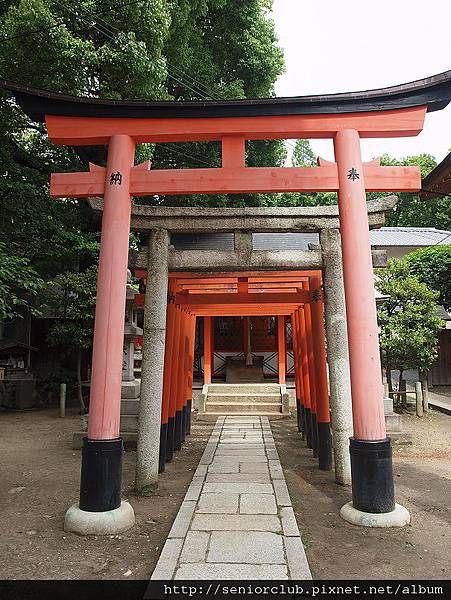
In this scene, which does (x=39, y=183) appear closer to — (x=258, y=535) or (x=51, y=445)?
(x=51, y=445)

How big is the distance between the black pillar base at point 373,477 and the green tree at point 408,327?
8.66 metres

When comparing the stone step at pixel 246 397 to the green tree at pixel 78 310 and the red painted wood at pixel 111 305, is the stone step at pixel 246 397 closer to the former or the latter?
the green tree at pixel 78 310

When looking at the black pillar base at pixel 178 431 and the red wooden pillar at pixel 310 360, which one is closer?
the red wooden pillar at pixel 310 360

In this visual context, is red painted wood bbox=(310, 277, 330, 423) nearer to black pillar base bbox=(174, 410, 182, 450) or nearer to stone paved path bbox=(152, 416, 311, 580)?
stone paved path bbox=(152, 416, 311, 580)

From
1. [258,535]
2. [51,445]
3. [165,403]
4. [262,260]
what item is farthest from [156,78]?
[258,535]

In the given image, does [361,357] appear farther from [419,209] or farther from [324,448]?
[419,209]

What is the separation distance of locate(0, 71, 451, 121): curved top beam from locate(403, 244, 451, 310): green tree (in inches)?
602

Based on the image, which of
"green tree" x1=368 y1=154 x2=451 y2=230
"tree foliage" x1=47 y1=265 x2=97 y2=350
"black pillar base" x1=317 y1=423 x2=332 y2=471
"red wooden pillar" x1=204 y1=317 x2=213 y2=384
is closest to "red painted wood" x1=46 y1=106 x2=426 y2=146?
"black pillar base" x1=317 y1=423 x2=332 y2=471

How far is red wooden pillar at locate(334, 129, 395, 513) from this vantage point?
475cm

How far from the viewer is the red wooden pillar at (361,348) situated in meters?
4.75

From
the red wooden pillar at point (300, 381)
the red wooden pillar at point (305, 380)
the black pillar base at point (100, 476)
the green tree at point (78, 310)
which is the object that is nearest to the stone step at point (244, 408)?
the red wooden pillar at point (300, 381)

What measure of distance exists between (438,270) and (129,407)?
15.9 meters

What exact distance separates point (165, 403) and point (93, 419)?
8.50 feet

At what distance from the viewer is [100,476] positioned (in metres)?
4.74
